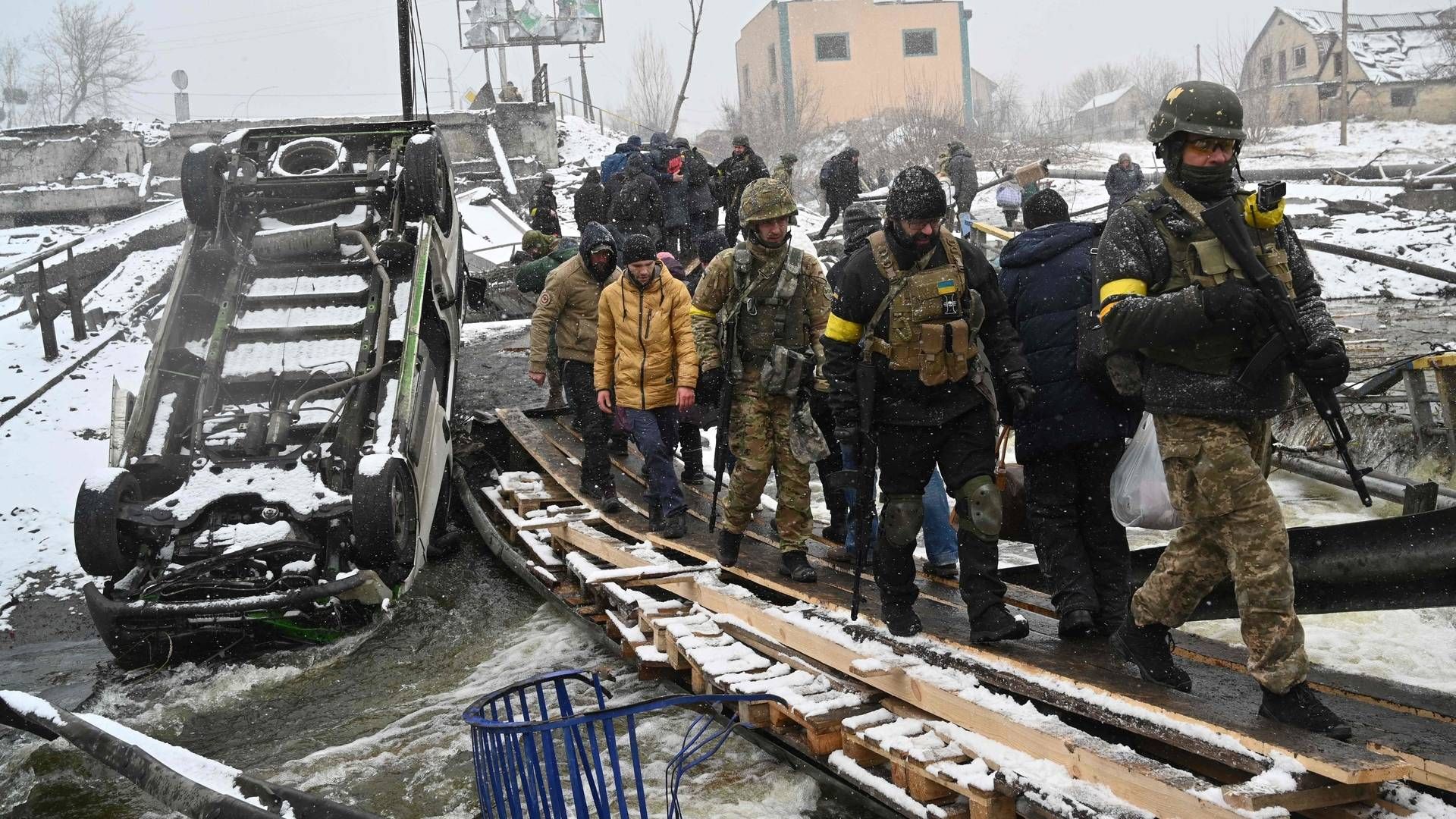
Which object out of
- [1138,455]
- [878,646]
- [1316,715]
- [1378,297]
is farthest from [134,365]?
[1378,297]

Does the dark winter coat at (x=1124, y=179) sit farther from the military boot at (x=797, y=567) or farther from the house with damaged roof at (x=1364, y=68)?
the house with damaged roof at (x=1364, y=68)

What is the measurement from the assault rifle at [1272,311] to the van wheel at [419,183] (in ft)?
21.1

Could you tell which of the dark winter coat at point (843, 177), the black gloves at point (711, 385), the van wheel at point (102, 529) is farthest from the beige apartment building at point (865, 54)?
the van wheel at point (102, 529)

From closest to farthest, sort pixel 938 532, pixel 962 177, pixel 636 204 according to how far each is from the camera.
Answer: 1. pixel 938 532
2. pixel 636 204
3. pixel 962 177

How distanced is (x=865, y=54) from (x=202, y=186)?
142 ft

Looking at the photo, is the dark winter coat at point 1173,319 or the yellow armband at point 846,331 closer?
the dark winter coat at point 1173,319

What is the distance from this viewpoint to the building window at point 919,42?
49.2m

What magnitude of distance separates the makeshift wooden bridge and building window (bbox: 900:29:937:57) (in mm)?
45242

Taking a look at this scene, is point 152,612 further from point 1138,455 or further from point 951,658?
point 1138,455

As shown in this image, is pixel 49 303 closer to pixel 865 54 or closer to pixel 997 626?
pixel 997 626

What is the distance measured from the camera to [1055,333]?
507cm

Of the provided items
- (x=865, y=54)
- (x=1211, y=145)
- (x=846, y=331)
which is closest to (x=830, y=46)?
(x=865, y=54)

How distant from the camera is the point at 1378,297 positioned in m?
17.0

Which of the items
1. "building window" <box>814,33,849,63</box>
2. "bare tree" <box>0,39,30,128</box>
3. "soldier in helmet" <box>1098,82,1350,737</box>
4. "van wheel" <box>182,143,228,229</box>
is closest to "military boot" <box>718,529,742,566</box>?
"soldier in helmet" <box>1098,82,1350,737</box>
